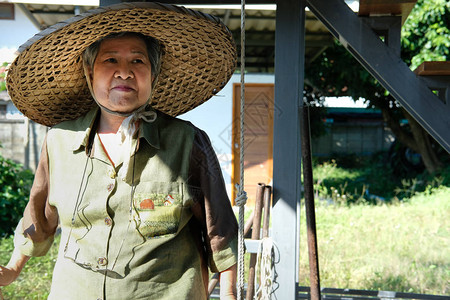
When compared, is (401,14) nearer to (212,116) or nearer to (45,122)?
(45,122)

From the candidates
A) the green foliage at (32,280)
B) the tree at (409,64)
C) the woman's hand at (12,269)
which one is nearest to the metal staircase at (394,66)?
the woman's hand at (12,269)

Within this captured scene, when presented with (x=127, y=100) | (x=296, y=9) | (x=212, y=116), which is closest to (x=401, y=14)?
(x=296, y=9)

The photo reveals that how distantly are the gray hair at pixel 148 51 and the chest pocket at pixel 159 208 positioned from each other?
37cm

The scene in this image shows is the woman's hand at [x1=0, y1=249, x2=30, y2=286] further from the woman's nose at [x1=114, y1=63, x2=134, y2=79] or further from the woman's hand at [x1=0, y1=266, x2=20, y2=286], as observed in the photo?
the woman's nose at [x1=114, y1=63, x2=134, y2=79]

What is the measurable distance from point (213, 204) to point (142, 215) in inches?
8.5

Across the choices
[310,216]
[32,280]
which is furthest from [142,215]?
[32,280]

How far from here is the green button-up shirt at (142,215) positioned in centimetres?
154

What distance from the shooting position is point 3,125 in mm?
9484

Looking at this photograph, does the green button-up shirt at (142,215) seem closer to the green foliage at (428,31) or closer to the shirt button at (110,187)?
the shirt button at (110,187)

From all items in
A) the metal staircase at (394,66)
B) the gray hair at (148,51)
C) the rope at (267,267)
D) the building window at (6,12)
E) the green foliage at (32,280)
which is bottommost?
the green foliage at (32,280)

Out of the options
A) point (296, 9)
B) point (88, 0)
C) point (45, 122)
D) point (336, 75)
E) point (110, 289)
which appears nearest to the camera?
point (110, 289)

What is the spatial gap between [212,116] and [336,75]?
494cm

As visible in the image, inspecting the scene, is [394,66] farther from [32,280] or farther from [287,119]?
[32,280]

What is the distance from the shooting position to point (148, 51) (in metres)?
1.71
